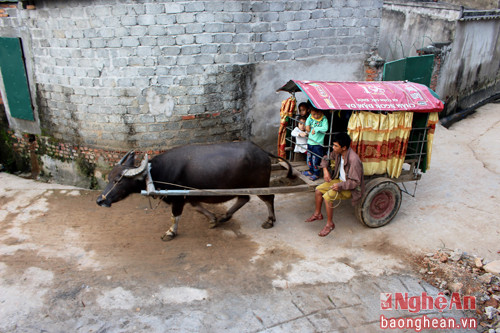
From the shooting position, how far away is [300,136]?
20.2 ft

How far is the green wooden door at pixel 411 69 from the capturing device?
371 inches

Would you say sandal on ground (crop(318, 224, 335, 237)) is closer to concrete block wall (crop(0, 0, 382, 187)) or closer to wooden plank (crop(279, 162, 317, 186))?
wooden plank (crop(279, 162, 317, 186))

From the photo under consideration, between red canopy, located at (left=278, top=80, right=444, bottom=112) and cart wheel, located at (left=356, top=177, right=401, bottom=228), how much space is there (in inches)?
44.4

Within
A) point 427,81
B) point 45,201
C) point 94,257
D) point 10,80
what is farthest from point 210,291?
point 427,81

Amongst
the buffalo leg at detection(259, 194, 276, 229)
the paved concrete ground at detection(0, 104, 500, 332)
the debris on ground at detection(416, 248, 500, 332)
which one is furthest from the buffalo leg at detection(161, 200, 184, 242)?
the debris on ground at detection(416, 248, 500, 332)

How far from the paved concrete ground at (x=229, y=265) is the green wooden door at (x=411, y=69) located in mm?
3285

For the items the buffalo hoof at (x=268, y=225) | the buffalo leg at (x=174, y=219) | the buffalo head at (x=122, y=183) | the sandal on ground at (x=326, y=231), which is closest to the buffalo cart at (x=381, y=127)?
the sandal on ground at (x=326, y=231)

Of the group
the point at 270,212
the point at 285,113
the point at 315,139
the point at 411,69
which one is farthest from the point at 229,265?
the point at 411,69

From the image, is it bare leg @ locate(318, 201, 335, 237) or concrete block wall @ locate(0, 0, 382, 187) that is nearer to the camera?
bare leg @ locate(318, 201, 335, 237)

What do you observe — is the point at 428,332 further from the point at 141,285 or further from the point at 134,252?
the point at 134,252

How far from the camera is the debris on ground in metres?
4.44

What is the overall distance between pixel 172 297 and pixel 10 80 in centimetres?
571

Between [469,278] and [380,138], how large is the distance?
2150 mm

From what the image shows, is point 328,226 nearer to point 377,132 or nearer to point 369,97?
point 377,132
